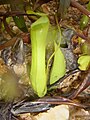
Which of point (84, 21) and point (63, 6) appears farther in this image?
point (84, 21)

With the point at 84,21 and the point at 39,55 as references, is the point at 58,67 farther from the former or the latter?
the point at 84,21

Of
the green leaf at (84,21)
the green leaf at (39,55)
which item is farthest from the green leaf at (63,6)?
the green leaf at (84,21)

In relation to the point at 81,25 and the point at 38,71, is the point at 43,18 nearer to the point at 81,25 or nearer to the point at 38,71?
the point at 38,71

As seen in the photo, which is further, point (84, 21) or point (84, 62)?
point (84, 21)

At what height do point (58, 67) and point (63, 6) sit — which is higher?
point (63, 6)

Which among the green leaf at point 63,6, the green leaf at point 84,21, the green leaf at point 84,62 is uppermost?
the green leaf at point 63,6

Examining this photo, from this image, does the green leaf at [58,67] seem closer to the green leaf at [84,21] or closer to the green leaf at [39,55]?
the green leaf at [39,55]

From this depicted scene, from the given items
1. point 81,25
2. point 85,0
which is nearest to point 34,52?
point 81,25

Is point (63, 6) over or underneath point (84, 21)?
over

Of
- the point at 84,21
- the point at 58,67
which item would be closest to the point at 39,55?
the point at 58,67

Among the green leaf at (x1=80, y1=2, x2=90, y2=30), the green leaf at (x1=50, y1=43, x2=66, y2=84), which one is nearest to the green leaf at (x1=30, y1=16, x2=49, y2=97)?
the green leaf at (x1=50, y1=43, x2=66, y2=84)

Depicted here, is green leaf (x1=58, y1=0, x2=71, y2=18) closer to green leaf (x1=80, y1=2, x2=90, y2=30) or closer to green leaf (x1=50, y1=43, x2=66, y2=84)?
green leaf (x1=50, y1=43, x2=66, y2=84)
